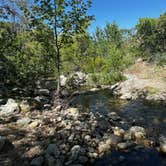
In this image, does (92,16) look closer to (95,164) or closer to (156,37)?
(95,164)

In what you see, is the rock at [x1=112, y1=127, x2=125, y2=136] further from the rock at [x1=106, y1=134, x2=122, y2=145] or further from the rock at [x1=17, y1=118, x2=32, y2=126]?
the rock at [x1=17, y1=118, x2=32, y2=126]

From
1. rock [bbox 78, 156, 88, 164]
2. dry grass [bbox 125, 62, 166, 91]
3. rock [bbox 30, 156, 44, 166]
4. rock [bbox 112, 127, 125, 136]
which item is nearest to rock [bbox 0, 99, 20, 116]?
rock [bbox 30, 156, 44, 166]

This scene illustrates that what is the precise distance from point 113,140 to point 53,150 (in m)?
2.27

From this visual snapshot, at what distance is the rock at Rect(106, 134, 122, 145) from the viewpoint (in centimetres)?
766

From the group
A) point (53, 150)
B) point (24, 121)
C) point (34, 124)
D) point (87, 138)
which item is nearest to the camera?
point (53, 150)

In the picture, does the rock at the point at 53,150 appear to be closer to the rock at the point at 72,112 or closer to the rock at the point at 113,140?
the rock at the point at 113,140

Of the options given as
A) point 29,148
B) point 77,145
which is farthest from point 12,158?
point 77,145

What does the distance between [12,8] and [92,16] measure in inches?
187

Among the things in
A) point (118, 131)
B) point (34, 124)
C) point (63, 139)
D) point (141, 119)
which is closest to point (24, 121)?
point (34, 124)

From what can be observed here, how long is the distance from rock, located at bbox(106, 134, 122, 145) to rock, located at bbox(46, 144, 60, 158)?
1915mm

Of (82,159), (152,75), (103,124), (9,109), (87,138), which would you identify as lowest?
(82,159)

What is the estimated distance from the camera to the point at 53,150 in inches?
259

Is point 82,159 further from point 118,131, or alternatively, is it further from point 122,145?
point 118,131

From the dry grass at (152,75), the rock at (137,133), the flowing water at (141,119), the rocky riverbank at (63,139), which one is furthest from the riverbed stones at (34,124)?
the dry grass at (152,75)
